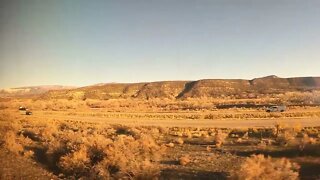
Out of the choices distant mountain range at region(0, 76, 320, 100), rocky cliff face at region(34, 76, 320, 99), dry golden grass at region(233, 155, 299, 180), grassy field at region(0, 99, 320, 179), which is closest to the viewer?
dry golden grass at region(233, 155, 299, 180)

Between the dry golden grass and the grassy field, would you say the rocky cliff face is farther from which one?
the dry golden grass

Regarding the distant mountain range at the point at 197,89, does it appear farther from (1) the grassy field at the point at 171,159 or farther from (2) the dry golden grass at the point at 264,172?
→ (2) the dry golden grass at the point at 264,172

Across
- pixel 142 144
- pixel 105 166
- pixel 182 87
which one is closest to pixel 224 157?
pixel 142 144

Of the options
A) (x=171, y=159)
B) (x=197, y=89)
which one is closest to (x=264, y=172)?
(x=171, y=159)

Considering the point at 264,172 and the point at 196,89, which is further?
the point at 196,89

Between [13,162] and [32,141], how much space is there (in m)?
6.82

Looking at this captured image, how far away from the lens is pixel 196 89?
108 meters

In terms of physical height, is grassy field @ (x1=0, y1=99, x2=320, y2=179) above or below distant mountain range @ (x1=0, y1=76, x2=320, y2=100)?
below

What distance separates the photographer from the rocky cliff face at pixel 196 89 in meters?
105

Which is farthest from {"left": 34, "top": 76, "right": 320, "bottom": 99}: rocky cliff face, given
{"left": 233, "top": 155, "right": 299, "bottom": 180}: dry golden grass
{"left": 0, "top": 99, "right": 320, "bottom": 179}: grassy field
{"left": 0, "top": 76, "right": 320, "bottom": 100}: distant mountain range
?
{"left": 233, "top": 155, "right": 299, "bottom": 180}: dry golden grass

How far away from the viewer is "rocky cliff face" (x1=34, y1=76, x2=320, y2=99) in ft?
344

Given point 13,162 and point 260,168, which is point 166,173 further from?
point 13,162

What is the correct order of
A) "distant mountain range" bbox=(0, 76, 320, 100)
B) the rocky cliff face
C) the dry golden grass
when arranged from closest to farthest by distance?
the dry golden grass < "distant mountain range" bbox=(0, 76, 320, 100) < the rocky cliff face

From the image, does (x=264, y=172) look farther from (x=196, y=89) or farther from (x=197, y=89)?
(x=196, y=89)
